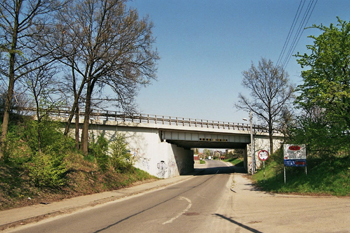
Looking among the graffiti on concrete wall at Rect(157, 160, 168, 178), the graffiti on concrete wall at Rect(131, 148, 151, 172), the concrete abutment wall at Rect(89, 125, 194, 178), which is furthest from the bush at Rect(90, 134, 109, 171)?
the graffiti on concrete wall at Rect(157, 160, 168, 178)

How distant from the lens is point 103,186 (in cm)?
1881

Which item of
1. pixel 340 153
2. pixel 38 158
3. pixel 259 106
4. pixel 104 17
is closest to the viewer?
pixel 38 158

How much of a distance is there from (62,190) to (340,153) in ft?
52.2

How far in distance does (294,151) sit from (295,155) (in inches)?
9.5

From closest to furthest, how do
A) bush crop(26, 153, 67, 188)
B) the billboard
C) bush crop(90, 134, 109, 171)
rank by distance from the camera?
bush crop(26, 153, 67, 188) → the billboard → bush crop(90, 134, 109, 171)

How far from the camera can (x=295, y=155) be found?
1619cm

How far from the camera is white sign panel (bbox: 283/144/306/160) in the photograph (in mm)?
15984

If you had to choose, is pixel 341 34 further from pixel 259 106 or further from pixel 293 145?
pixel 259 106

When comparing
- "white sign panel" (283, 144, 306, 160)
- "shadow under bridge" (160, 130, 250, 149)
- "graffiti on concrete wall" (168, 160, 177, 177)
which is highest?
"shadow under bridge" (160, 130, 250, 149)

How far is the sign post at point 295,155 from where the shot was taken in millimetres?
15977

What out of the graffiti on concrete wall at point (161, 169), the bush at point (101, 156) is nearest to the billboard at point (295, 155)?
the bush at point (101, 156)

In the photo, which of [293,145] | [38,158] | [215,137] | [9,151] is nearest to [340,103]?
[293,145]

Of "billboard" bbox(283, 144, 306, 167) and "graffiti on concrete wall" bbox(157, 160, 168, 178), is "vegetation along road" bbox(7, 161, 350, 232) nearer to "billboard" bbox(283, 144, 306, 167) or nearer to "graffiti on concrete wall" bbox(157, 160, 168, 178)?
"billboard" bbox(283, 144, 306, 167)

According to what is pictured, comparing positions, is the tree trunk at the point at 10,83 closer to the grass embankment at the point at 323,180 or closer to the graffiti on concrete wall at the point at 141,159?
the grass embankment at the point at 323,180
